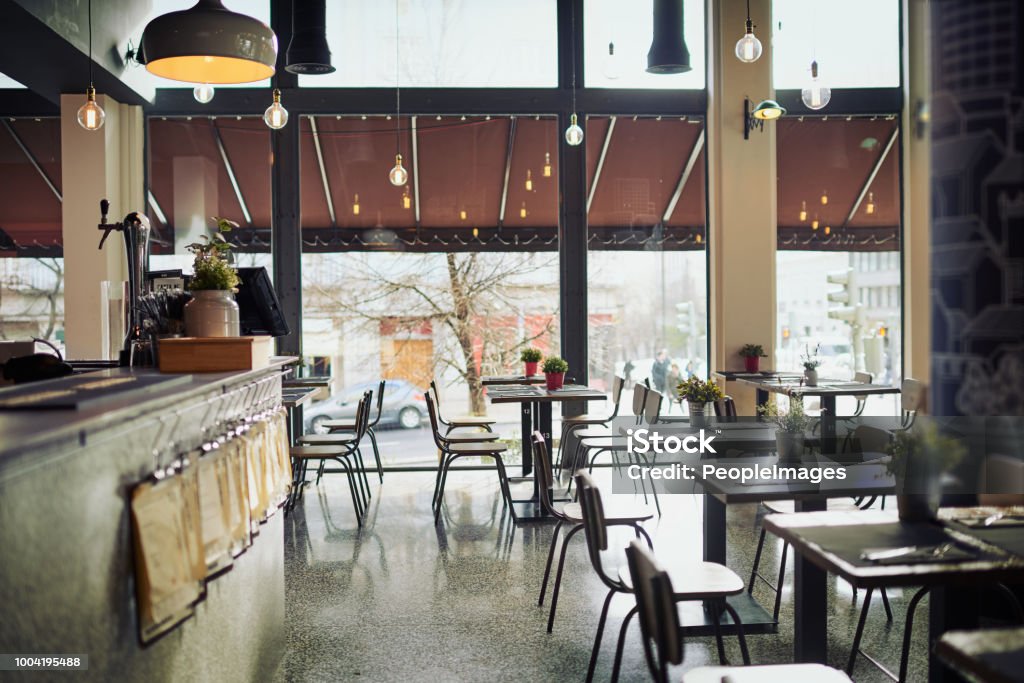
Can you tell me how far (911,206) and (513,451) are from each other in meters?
6.98

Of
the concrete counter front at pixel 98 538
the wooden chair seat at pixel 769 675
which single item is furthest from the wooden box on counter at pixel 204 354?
the wooden chair seat at pixel 769 675

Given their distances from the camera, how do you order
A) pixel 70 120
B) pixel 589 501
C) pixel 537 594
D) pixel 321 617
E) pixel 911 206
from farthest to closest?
pixel 70 120 < pixel 537 594 < pixel 321 617 < pixel 589 501 < pixel 911 206

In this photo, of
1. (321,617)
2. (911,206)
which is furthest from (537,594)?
(911,206)

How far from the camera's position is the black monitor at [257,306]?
3740 millimetres

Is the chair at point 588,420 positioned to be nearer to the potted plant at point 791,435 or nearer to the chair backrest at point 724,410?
the chair backrest at point 724,410

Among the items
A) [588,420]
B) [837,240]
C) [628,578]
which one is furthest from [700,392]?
[837,240]

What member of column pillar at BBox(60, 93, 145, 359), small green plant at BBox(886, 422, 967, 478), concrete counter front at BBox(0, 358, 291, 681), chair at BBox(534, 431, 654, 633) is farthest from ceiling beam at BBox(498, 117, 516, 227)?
small green plant at BBox(886, 422, 967, 478)

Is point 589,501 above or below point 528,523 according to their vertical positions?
above

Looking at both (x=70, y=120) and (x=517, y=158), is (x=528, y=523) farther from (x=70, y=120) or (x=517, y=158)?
(x=70, y=120)

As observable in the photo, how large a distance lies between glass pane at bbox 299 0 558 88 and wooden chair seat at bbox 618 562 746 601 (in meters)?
5.88

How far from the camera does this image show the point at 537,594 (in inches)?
175

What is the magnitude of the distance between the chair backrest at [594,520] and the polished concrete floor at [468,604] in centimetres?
66

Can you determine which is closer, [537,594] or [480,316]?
[537,594]

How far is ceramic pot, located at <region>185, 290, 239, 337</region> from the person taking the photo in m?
3.15
